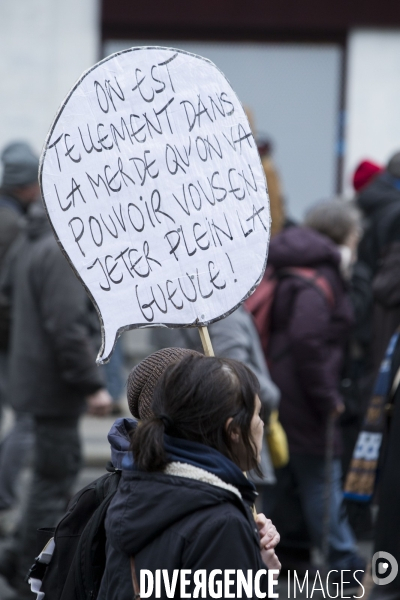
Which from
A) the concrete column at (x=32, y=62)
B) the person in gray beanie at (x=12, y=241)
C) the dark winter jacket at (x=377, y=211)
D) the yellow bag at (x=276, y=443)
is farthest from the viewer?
the concrete column at (x=32, y=62)

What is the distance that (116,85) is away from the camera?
2.29 meters

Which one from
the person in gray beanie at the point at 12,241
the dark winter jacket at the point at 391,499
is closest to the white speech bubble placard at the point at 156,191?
the dark winter jacket at the point at 391,499

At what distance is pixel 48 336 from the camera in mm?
4520

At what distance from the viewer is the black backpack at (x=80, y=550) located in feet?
6.66

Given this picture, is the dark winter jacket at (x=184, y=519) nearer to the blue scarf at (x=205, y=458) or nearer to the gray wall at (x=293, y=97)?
the blue scarf at (x=205, y=458)

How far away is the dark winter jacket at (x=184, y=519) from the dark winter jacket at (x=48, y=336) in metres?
2.58

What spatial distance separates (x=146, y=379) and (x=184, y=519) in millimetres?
412

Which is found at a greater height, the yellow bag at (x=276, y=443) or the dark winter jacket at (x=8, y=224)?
the dark winter jacket at (x=8, y=224)

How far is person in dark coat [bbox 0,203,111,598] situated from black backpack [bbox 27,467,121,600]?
2.23m

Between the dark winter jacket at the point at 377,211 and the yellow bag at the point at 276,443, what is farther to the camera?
the dark winter jacket at the point at 377,211

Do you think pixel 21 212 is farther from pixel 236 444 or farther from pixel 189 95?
pixel 236 444

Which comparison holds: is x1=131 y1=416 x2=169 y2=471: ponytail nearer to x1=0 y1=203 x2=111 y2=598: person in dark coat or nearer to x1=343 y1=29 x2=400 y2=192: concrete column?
x1=0 y1=203 x2=111 y2=598: person in dark coat

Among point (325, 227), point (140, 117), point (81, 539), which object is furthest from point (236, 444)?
point (325, 227)

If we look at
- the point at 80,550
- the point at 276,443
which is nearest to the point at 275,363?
the point at 276,443
